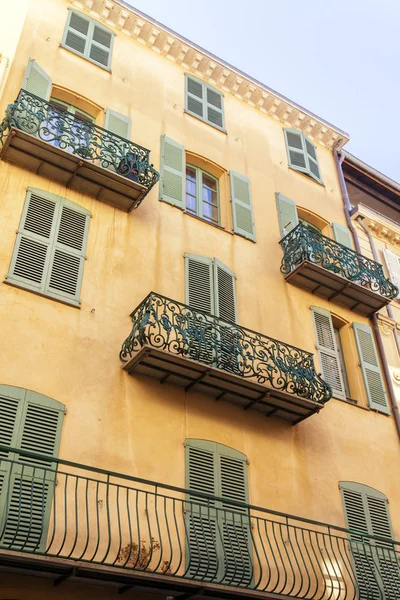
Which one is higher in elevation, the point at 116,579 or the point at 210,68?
the point at 210,68


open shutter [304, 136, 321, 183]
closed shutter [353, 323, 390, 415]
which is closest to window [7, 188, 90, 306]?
closed shutter [353, 323, 390, 415]

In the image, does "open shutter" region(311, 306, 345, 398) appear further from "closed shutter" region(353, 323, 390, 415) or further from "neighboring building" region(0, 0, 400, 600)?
"closed shutter" region(353, 323, 390, 415)

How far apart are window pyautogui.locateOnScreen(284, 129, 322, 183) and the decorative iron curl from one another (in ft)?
9.55

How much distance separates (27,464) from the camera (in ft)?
26.6

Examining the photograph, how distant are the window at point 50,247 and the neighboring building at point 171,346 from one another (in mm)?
33

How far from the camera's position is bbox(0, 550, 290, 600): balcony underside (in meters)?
7.42

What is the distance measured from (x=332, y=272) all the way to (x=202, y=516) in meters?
6.42

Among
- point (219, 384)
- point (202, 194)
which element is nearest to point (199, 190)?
point (202, 194)

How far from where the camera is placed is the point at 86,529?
8.55m

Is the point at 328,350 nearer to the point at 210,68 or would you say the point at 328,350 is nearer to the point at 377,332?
the point at 377,332

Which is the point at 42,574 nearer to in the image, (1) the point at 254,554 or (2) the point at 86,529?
(2) the point at 86,529

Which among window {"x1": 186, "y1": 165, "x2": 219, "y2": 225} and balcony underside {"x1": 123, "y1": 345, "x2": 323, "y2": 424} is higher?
window {"x1": 186, "y1": 165, "x2": 219, "y2": 225}

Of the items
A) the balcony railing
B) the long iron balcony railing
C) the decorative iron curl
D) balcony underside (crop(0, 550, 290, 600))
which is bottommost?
balcony underside (crop(0, 550, 290, 600))

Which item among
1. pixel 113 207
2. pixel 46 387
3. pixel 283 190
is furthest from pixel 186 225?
pixel 46 387
